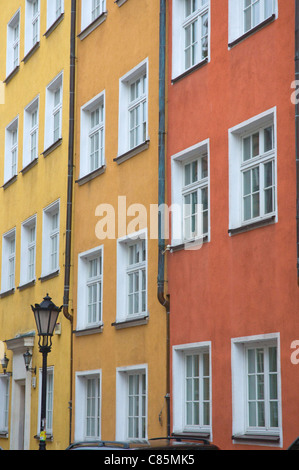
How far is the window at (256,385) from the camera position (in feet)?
44.4

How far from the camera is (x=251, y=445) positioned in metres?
13.7

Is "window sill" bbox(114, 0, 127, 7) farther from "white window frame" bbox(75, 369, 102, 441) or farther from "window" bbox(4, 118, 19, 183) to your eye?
"window" bbox(4, 118, 19, 183)

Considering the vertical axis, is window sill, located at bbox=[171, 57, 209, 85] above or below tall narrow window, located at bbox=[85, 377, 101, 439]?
above

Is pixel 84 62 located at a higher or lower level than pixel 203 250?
higher

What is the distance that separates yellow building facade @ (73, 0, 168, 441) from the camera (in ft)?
57.4

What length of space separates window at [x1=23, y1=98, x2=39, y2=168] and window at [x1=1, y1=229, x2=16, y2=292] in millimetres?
2217

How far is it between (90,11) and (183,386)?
1016 cm

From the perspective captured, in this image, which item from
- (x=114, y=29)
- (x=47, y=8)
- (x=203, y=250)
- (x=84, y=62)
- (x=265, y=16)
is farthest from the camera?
(x=47, y=8)

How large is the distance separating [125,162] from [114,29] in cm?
324

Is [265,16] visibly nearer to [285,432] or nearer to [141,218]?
[141,218]

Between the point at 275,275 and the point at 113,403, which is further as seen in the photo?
the point at 113,403

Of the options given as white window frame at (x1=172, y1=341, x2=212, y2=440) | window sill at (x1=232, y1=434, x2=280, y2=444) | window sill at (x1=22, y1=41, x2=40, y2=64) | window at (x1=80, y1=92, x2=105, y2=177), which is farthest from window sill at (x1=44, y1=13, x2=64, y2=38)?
window sill at (x1=232, y1=434, x2=280, y2=444)

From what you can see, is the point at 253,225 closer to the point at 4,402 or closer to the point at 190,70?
the point at 190,70

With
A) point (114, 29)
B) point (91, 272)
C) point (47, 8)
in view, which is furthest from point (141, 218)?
point (47, 8)
